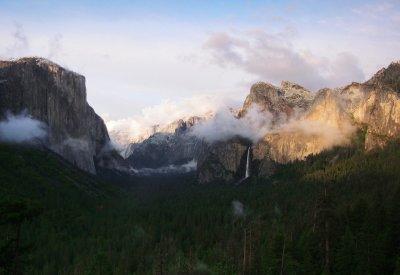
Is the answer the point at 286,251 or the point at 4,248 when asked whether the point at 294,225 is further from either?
the point at 4,248

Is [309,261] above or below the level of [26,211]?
below

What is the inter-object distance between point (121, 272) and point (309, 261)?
7870 cm

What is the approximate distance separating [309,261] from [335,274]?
5.35 m

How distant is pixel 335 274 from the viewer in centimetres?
9012

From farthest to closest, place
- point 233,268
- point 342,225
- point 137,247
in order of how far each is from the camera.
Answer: point 137,247, point 233,268, point 342,225

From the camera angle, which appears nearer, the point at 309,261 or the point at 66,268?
the point at 309,261

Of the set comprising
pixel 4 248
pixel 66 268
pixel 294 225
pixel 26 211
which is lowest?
pixel 66 268

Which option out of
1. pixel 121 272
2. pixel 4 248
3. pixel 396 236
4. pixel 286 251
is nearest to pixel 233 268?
pixel 121 272

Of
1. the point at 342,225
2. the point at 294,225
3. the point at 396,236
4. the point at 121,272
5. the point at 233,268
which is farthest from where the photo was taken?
the point at 294,225

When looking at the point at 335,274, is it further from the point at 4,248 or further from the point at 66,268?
the point at 66,268

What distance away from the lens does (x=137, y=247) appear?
195125 mm

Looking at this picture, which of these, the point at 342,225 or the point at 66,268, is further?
the point at 66,268

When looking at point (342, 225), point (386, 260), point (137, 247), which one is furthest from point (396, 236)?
point (137, 247)

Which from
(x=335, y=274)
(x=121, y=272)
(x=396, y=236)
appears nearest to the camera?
(x=335, y=274)
